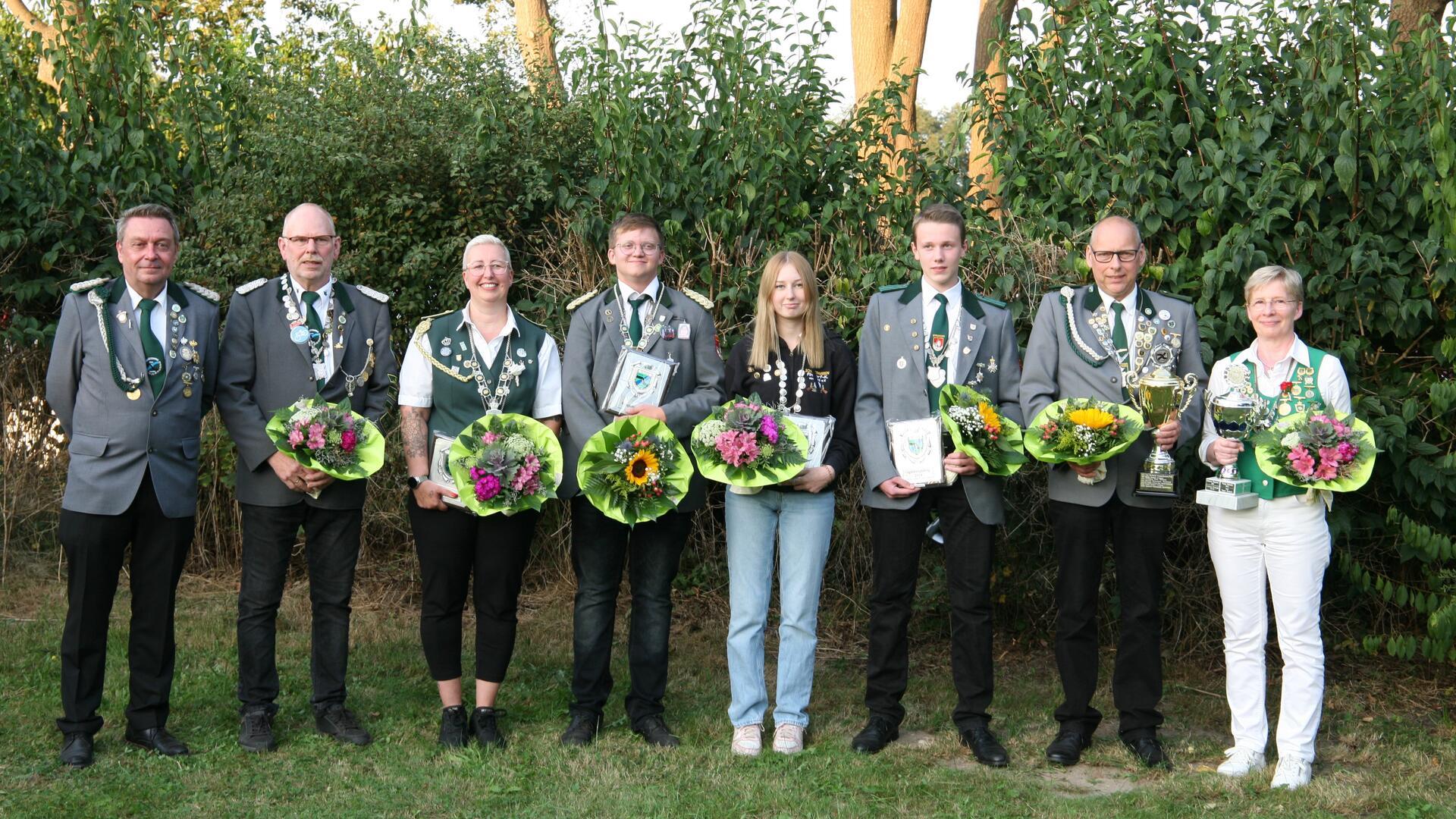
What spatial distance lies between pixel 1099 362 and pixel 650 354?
5.77 feet

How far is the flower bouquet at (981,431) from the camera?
15.1ft

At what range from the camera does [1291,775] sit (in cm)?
460

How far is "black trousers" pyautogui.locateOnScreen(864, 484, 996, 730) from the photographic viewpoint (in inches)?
192

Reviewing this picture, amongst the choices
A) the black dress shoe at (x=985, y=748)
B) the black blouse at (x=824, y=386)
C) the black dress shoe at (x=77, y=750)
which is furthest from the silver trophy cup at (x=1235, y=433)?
the black dress shoe at (x=77, y=750)

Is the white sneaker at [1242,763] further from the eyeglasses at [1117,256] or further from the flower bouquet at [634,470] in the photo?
the flower bouquet at [634,470]

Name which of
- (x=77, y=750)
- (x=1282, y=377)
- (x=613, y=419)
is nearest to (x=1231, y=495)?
(x=1282, y=377)

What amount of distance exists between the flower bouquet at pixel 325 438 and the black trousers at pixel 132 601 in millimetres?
588

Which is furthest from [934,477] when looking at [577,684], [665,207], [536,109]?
[536,109]

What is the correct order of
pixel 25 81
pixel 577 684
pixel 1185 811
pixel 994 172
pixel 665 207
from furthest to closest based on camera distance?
pixel 25 81 < pixel 665 207 < pixel 994 172 < pixel 577 684 < pixel 1185 811

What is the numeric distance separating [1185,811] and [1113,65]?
345 cm

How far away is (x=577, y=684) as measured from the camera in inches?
201

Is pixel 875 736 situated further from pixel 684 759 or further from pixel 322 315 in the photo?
pixel 322 315

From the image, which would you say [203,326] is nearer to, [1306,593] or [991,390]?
[991,390]

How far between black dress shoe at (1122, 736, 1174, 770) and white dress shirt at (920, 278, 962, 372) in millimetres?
1612
